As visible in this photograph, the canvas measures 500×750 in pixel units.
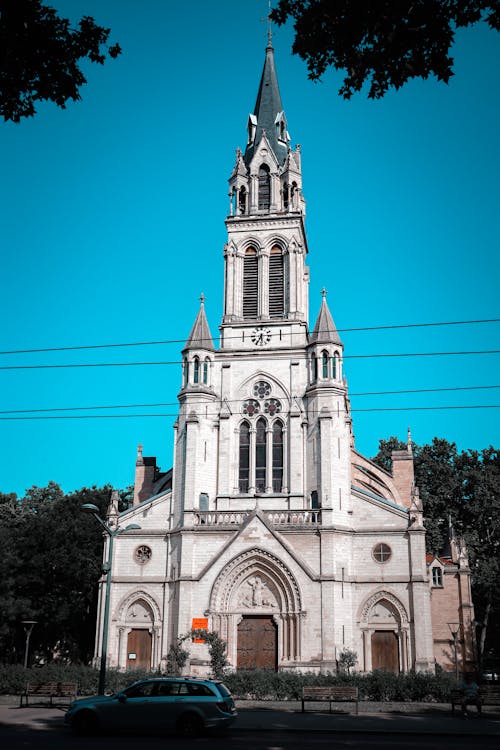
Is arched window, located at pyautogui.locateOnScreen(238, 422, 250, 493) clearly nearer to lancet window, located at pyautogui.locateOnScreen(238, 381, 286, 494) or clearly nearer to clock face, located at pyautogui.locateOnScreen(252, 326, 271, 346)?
lancet window, located at pyautogui.locateOnScreen(238, 381, 286, 494)

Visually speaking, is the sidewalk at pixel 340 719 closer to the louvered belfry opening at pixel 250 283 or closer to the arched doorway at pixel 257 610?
the arched doorway at pixel 257 610

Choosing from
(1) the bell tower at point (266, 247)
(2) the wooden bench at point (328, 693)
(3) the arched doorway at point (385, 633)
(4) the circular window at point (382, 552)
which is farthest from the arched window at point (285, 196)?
(2) the wooden bench at point (328, 693)

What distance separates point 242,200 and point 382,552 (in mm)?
24031

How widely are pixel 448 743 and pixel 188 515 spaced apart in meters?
23.4

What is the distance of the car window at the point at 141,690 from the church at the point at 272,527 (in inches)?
715

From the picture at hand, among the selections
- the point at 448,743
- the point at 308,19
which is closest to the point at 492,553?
the point at 448,743

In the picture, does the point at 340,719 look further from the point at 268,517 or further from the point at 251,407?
the point at 251,407

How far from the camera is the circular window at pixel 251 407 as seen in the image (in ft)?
140

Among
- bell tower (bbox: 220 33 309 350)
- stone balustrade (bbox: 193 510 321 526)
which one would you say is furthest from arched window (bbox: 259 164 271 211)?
stone balustrade (bbox: 193 510 321 526)

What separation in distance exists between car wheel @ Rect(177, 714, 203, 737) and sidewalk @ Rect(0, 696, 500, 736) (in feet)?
6.51

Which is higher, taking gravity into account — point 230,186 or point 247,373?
point 230,186

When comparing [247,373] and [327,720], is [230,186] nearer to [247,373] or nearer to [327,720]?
[247,373]

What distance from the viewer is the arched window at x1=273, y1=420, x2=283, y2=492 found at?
41.3m

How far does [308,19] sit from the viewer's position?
12484 millimetres
